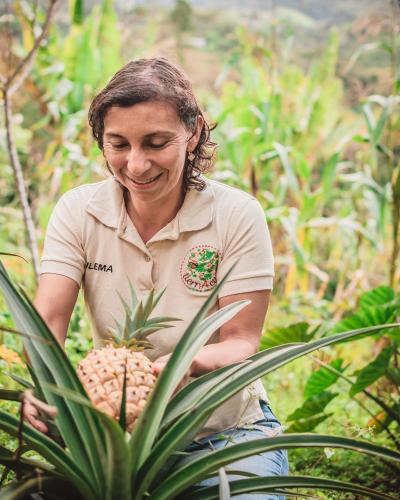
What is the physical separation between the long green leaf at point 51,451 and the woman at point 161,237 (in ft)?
1.79

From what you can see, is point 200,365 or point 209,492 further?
point 200,365

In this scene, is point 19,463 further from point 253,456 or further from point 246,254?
point 246,254

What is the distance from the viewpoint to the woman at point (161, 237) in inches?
67.3

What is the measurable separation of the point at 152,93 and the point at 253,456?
928 millimetres

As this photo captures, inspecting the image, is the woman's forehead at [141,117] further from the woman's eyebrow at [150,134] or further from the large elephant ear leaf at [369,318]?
the large elephant ear leaf at [369,318]

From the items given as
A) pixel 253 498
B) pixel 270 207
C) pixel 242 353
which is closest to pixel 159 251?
pixel 242 353

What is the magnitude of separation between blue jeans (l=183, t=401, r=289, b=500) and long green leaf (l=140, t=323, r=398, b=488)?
320 millimetres

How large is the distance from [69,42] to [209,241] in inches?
167

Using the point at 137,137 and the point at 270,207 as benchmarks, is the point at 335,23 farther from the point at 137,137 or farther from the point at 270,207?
the point at 137,137

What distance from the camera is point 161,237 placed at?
6.16ft

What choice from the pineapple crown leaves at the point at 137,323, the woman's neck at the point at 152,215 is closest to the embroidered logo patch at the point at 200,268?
the woman's neck at the point at 152,215

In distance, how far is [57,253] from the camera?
1.85 meters

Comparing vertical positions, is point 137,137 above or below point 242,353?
above

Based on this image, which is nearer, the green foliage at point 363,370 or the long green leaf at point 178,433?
the long green leaf at point 178,433
